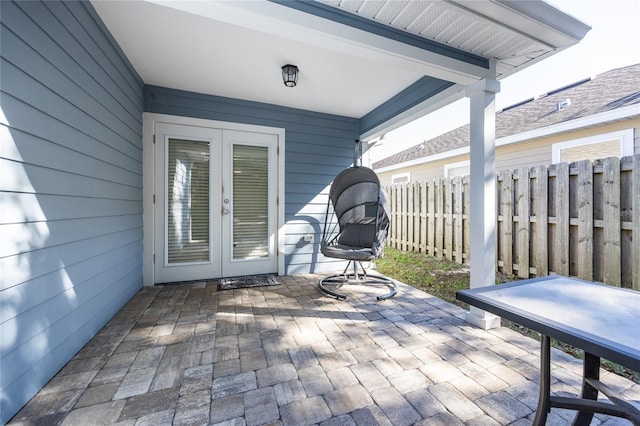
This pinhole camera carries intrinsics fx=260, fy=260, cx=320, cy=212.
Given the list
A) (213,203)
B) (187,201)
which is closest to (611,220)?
(213,203)

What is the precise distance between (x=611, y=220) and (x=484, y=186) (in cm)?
154

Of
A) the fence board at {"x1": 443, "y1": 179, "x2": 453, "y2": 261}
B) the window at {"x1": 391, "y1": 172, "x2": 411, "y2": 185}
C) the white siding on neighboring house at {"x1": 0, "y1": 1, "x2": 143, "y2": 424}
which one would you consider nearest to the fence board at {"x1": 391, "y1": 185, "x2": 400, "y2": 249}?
the fence board at {"x1": 443, "y1": 179, "x2": 453, "y2": 261}

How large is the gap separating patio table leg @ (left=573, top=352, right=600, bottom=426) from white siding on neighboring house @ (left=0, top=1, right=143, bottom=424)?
2.66 meters

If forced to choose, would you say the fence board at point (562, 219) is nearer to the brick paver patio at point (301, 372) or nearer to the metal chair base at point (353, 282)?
the brick paver patio at point (301, 372)

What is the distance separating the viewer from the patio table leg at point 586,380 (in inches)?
42.4

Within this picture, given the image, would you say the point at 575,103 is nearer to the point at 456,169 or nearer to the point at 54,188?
the point at 456,169

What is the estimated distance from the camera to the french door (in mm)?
3512

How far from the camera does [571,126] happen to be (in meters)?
4.83

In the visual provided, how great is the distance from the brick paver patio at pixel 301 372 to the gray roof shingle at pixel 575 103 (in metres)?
5.07

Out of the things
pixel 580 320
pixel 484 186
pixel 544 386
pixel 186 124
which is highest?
pixel 186 124

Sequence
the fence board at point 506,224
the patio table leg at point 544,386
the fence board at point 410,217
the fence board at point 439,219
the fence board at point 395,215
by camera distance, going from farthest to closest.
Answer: the fence board at point 395,215 → the fence board at point 410,217 → the fence board at point 439,219 → the fence board at point 506,224 → the patio table leg at point 544,386

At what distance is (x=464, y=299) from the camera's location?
1023 mm

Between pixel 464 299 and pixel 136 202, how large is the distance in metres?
3.54

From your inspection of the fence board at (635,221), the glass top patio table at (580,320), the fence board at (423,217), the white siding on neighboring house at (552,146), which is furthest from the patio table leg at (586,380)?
the white siding on neighboring house at (552,146)
